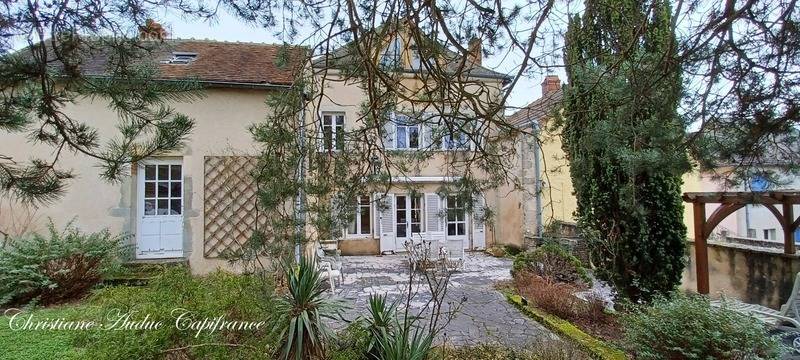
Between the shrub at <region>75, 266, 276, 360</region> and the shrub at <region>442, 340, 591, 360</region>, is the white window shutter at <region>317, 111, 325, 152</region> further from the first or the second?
the shrub at <region>442, 340, 591, 360</region>

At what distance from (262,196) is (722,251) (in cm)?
725

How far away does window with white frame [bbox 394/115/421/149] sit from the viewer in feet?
10.6

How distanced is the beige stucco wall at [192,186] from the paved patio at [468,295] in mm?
2732

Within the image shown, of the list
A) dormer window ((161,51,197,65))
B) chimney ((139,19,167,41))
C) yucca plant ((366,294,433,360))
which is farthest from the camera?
dormer window ((161,51,197,65))

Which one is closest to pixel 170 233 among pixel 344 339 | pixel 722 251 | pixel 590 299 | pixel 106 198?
pixel 106 198

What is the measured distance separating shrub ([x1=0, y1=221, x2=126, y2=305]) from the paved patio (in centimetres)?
359

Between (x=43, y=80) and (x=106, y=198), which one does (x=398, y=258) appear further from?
(x=43, y=80)

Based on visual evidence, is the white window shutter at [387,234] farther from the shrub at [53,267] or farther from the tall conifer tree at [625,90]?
the tall conifer tree at [625,90]

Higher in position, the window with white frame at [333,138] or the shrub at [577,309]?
the window with white frame at [333,138]

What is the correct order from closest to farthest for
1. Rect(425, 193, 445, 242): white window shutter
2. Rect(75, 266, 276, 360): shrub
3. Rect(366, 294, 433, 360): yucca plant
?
Rect(75, 266, 276, 360): shrub
Rect(366, 294, 433, 360): yucca plant
Rect(425, 193, 445, 242): white window shutter

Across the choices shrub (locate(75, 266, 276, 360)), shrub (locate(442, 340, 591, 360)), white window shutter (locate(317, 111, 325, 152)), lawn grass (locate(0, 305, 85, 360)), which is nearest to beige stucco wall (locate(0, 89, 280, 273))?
lawn grass (locate(0, 305, 85, 360))

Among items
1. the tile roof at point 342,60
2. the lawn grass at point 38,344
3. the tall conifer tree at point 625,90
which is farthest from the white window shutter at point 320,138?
the lawn grass at point 38,344

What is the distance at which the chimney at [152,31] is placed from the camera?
6.50 ft

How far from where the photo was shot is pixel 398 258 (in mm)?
11414
